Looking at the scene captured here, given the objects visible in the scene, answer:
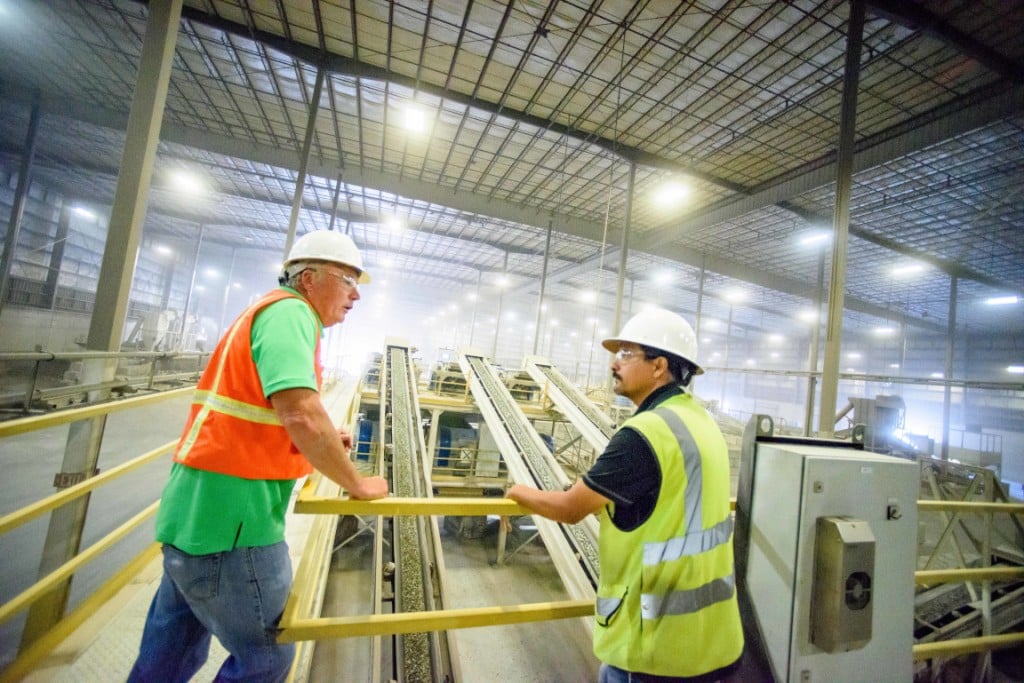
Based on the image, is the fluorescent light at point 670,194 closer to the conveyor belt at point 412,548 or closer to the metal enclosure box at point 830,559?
the conveyor belt at point 412,548

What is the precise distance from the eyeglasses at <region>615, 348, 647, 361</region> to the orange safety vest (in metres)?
1.31

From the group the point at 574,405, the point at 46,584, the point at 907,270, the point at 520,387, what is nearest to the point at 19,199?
the point at 520,387

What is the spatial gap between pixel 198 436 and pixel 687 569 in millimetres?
1625

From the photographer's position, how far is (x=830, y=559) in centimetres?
143

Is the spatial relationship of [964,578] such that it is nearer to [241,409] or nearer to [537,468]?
A: [241,409]

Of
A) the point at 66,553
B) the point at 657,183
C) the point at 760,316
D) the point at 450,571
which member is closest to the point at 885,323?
the point at 760,316

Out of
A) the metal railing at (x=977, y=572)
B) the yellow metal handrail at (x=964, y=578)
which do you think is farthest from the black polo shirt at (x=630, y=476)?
the yellow metal handrail at (x=964, y=578)

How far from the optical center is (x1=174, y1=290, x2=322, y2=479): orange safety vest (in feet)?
4.12

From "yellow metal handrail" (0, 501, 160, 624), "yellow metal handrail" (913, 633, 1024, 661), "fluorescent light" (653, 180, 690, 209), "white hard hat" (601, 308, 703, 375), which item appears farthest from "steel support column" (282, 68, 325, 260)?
"yellow metal handrail" (913, 633, 1024, 661)

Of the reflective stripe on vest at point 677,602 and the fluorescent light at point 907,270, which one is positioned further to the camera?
the fluorescent light at point 907,270

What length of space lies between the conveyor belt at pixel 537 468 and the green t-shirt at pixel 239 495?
10.6 feet

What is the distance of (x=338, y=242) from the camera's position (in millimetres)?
1753

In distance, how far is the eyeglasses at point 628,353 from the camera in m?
1.62

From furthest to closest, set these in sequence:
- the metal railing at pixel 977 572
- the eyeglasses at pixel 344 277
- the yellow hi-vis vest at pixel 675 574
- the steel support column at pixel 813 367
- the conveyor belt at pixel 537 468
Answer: the steel support column at pixel 813 367 < the conveyor belt at pixel 537 468 < the metal railing at pixel 977 572 < the eyeglasses at pixel 344 277 < the yellow hi-vis vest at pixel 675 574
